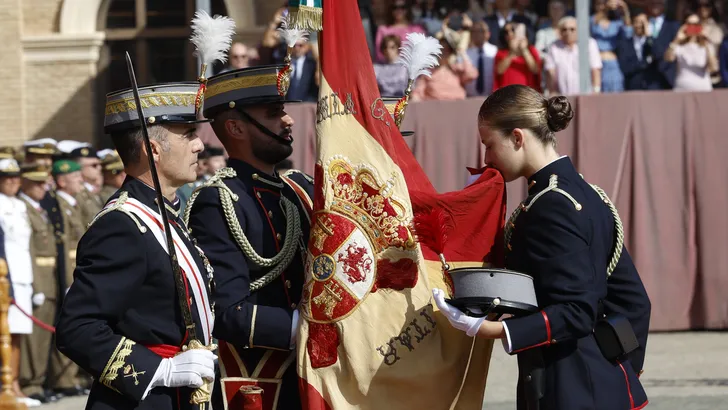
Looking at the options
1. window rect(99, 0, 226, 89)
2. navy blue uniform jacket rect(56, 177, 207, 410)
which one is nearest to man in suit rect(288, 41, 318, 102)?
window rect(99, 0, 226, 89)

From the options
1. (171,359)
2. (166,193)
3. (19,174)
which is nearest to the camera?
(171,359)

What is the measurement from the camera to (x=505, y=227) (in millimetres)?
4344

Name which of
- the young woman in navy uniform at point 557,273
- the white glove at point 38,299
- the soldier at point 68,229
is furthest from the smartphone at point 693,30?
the young woman in navy uniform at point 557,273

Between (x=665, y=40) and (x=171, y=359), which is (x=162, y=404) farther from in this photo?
(x=665, y=40)

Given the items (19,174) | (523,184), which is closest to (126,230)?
(19,174)

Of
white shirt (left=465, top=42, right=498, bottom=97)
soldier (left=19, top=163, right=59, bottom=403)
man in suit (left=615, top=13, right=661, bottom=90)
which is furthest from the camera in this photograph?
white shirt (left=465, top=42, right=498, bottom=97)

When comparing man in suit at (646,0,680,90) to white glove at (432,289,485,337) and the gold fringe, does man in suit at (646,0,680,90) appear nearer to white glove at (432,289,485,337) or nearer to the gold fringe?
the gold fringe

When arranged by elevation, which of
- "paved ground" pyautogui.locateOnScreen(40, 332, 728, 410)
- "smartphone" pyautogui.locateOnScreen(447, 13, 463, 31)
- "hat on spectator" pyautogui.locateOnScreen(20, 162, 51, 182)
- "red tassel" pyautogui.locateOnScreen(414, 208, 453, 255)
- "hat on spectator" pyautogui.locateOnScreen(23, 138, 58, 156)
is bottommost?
"paved ground" pyautogui.locateOnScreen(40, 332, 728, 410)

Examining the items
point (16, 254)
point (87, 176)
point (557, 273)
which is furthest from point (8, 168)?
point (557, 273)

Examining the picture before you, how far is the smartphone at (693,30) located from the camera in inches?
490

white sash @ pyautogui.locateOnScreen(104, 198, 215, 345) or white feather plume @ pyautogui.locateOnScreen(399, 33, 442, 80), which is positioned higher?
white feather plume @ pyautogui.locateOnScreen(399, 33, 442, 80)

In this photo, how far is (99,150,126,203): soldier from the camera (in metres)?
11.1

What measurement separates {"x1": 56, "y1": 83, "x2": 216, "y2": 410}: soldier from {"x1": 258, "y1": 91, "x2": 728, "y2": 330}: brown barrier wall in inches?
313

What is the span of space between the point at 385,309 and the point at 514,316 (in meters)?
0.46
